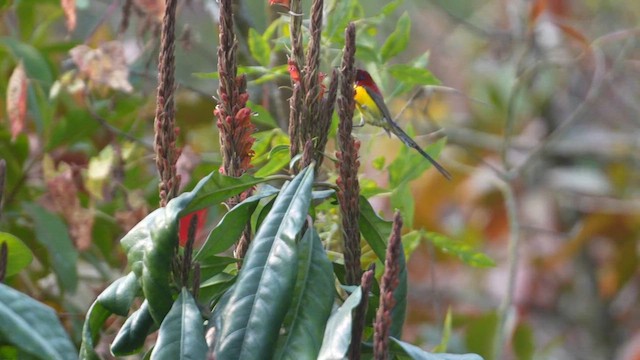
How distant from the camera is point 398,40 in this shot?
130cm

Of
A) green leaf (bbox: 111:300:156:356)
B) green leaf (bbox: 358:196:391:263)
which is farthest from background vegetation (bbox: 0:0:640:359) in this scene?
green leaf (bbox: 111:300:156:356)

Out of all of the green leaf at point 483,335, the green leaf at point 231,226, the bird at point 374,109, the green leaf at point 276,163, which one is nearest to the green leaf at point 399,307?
the green leaf at point 231,226

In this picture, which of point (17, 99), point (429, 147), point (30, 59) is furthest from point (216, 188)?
point (30, 59)

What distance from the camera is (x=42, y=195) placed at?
65.3 inches

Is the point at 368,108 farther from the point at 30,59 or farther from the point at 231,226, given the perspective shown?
the point at 30,59

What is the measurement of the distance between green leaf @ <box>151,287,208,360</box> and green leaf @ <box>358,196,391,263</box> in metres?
0.20

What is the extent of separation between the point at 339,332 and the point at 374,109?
2.01 feet

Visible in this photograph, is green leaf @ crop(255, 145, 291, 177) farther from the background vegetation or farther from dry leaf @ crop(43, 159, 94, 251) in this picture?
dry leaf @ crop(43, 159, 94, 251)

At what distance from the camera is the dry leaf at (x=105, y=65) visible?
1.60m

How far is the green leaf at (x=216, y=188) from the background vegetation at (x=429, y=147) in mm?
108

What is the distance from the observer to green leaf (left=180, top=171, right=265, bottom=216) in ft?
2.61

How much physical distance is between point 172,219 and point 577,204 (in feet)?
11.5

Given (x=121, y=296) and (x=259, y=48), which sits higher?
(x=259, y=48)

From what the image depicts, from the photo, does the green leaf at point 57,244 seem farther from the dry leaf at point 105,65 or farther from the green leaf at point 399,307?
the green leaf at point 399,307
